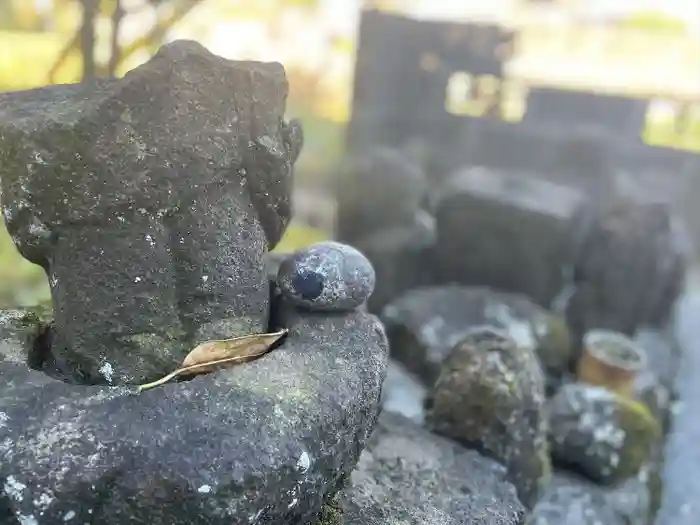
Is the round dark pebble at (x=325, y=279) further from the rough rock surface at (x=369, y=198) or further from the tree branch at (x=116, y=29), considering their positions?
the rough rock surface at (x=369, y=198)

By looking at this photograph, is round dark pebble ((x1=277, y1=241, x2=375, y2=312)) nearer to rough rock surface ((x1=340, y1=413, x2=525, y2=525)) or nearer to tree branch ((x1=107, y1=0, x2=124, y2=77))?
rough rock surface ((x1=340, y1=413, x2=525, y2=525))

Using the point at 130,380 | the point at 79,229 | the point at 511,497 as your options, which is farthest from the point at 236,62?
the point at 511,497

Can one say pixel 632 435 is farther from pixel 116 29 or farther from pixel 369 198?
pixel 116 29

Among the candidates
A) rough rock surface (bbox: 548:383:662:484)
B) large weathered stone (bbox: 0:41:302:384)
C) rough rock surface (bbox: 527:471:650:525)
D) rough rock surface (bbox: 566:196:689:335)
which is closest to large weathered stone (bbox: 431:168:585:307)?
rough rock surface (bbox: 566:196:689:335)

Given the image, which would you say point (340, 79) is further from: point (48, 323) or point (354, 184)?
point (48, 323)

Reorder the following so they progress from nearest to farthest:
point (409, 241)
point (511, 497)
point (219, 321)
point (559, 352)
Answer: point (219, 321)
point (511, 497)
point (559, 352)
point (409, 241)

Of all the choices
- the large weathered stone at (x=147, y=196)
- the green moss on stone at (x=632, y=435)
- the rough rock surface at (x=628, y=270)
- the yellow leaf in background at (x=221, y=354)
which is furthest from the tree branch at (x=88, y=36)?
the rough rock surface at (x=628, y=270)
